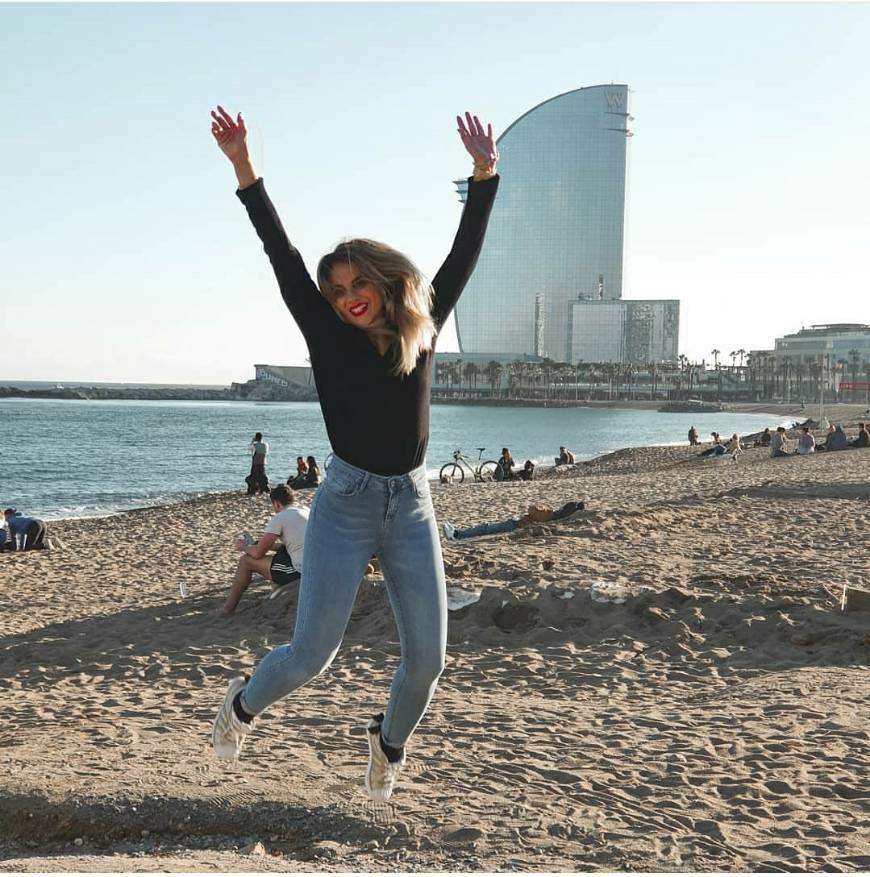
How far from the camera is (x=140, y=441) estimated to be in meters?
61.5

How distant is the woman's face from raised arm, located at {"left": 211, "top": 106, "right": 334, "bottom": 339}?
0.08m

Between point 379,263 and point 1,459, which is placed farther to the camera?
point 1,459

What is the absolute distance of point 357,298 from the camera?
2.96 m

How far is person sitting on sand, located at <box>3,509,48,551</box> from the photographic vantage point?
14.4 metres

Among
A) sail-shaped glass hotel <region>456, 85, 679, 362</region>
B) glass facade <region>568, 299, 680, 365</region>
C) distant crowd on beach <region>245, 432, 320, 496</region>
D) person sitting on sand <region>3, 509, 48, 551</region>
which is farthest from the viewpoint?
glass facade <region>568, 299, 680, 365</region>

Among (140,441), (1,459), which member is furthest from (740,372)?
(1,459)

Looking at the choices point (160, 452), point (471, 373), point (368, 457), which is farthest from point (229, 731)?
point (471, 373)

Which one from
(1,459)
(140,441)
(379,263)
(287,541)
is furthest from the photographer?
(140,441)

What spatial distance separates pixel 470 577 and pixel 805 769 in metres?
4.68

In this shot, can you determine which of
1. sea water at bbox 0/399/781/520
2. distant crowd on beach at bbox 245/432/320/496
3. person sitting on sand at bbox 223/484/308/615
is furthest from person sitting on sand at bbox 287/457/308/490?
person sitting on sand at bbox 223/484/308/615

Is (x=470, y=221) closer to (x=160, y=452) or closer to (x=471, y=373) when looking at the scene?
(x=160, y=452)

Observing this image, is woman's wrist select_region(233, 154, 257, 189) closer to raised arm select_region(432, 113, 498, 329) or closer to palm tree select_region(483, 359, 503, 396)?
raised arm select_region(432, 113, 498, 329)

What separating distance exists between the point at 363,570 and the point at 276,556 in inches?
225

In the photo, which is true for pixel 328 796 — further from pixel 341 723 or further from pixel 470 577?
pixel 470 577
